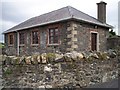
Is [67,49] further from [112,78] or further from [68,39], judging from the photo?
[112,78]

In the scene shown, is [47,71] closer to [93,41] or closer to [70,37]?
[70,37]

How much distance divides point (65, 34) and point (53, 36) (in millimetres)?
1656

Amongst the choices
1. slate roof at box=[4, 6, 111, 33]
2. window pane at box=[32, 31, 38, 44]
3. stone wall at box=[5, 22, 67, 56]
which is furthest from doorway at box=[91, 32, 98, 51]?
window pane at box=[32, 31, 38, 44]

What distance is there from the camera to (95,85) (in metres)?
6.27

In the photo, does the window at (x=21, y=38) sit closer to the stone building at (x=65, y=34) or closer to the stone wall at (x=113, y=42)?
the stone building at (x=65, y=34)

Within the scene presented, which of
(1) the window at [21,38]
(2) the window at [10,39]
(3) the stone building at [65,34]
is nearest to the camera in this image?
(3) the stone building at [65,34]

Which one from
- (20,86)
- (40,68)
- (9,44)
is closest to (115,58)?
(40,68)

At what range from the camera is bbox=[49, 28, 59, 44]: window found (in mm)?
14633

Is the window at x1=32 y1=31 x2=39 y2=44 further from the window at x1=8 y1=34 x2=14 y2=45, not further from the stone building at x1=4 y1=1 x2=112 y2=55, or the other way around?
the window at x1=8 y1=34 x2=14 y2=45

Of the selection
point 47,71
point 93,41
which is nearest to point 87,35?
point 93,41

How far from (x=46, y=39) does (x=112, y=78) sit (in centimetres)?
910

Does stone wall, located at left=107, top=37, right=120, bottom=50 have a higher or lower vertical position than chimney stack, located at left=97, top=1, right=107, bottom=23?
lower

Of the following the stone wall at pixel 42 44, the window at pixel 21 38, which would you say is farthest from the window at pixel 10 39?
the window at pixel 21 38

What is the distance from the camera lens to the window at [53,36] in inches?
576
